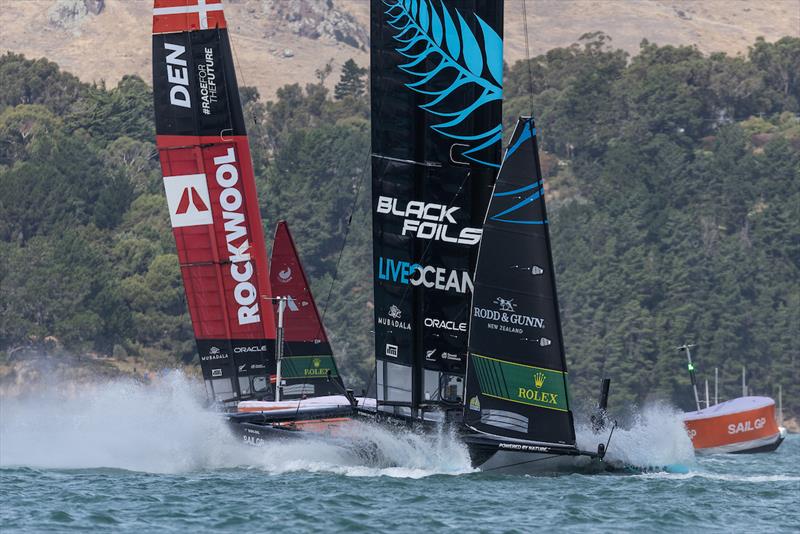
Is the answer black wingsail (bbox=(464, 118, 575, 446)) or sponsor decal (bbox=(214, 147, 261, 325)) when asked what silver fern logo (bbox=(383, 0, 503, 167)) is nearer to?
black wingsail (bbox=(464, 118, 575, 446))

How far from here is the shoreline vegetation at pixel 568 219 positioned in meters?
82.6

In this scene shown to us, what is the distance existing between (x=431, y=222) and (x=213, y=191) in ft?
22.3

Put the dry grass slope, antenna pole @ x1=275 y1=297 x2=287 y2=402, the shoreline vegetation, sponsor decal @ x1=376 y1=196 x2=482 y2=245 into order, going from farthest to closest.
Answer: the dry grass slope → the shoreline vegetation → antenna pole @ x1=275 y1=297 x2=287 y2=402 → sponsor decal @ x1=376 y1=196 x2=482 y2=245

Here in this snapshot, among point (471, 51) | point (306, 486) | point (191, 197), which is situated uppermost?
point (471, 51)

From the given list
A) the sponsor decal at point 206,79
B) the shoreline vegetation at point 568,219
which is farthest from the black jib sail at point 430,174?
the shoreline vegetation at point 568,219

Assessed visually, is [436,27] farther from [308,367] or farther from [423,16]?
[308,367]

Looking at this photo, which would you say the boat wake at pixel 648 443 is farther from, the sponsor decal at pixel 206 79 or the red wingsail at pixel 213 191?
the sponsor decal at pixel 206 79

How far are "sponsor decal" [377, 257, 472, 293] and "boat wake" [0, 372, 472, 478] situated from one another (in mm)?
2616

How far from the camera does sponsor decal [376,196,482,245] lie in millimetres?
30297

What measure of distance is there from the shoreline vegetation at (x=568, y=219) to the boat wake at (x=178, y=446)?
41.4 metres

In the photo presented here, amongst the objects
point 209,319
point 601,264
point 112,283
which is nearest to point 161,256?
point 112,283

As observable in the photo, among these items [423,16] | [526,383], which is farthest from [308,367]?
[423,16]

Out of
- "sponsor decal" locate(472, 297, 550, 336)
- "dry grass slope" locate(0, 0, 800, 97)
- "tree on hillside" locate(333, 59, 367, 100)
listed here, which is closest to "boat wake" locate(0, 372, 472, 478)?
"sponsor decal" locate(472, 297, 550, 336)

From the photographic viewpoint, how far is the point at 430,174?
30.3 m
